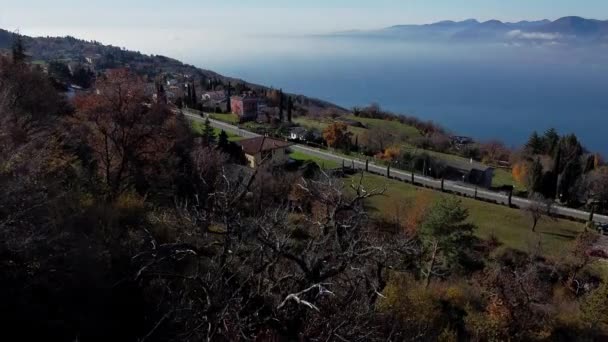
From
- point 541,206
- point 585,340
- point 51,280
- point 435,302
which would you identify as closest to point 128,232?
point 51,280

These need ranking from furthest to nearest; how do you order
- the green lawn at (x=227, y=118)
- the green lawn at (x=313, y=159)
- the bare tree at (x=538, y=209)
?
the green lawn at (x=227, y=118), the green lawn at (x=313, y=159), the bare tree at (x=538, y=209)

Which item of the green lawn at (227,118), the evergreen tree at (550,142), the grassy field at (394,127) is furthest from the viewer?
the grassy field at (394,127)

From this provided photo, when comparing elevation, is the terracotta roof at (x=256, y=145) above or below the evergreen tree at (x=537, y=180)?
above

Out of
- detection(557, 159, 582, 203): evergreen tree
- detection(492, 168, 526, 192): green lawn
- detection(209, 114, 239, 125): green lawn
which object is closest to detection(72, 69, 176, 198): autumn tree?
detection(557, 159, 582, 203): evergreen tree

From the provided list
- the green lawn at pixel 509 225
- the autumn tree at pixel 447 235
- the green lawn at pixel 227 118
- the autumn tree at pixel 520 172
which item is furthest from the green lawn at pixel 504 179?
the green lawn at pixel 227 118

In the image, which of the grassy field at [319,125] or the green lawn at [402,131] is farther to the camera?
the grassy field at [319,125]

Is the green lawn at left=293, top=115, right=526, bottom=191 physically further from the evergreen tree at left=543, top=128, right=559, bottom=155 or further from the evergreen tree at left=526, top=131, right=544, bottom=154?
the evergreen tree at left=526, top=131, right=544, bottom=154

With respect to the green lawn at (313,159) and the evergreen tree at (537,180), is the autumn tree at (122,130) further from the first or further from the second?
the evergreen tree at (537,180)
